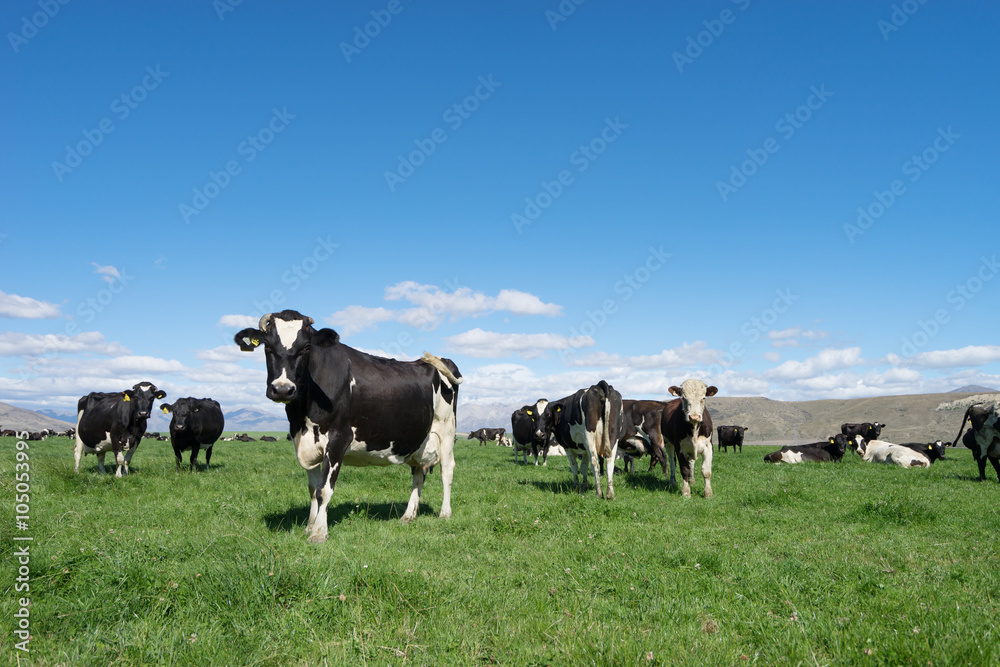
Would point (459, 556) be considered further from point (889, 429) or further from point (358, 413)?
point (889, 429)

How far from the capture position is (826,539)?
866 cm

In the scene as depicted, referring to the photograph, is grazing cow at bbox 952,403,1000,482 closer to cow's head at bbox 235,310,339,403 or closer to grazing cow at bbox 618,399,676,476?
grazing cow at bbox 618,399,676,476

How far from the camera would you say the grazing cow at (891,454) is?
2380 centimetres

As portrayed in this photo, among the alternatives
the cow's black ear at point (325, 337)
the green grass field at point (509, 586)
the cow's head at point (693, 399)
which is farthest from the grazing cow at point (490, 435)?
the cow's black ear at point (325, 337)

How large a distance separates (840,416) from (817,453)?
79325 mm

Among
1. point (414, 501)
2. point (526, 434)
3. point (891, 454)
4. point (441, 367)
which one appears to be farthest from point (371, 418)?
point (891, 454)

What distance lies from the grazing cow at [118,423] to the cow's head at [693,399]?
14.2 m

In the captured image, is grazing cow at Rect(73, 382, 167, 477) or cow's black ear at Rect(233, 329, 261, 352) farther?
grazing cow at Rect(73, 382, 167, 477)

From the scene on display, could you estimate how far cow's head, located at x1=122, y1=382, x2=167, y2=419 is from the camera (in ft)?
53.0

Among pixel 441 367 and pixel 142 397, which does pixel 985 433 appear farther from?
pixel 142 397

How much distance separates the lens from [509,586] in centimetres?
596

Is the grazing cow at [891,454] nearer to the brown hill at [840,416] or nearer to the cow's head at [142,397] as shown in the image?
the cow's head at [142,397]

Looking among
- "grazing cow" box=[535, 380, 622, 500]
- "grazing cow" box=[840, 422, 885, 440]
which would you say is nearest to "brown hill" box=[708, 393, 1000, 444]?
"grazing cow" box=[840, 422, 885, 440]

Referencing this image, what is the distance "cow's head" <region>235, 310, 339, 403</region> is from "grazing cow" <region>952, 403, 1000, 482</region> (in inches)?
677
